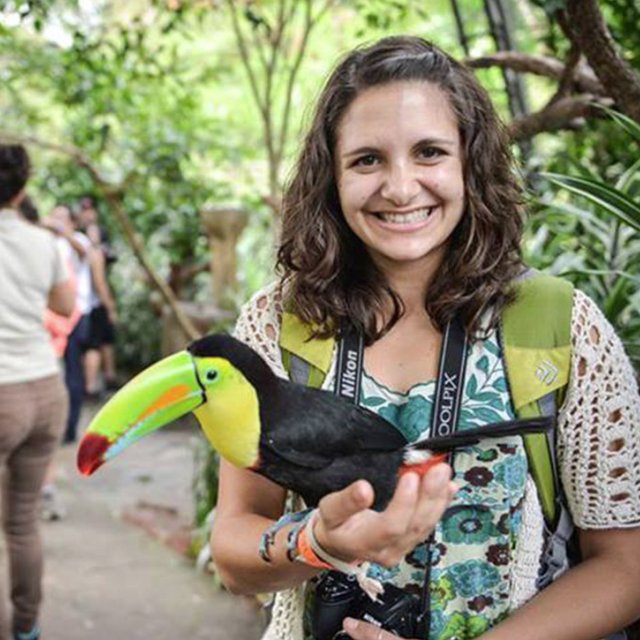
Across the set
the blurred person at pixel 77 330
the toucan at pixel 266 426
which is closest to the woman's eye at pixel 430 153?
the toucan at pixel 266 426

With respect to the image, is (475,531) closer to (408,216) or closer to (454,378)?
(454,378)

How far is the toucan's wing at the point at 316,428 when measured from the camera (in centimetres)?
136

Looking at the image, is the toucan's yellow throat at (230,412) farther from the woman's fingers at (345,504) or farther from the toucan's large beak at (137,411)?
the woman's fingers at (345,504)

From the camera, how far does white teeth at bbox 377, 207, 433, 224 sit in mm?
1479

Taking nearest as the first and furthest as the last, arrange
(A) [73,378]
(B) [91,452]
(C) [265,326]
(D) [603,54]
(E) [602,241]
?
(B) [91,452]
(C) [265,326]
(D) [603,54]
(E) [602,241]
(A) [73,378]

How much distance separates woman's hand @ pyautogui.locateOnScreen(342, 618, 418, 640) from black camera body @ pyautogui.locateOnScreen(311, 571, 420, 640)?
12 mm

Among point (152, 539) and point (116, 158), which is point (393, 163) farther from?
point (116, 158)

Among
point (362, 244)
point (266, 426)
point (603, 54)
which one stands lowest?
point (266, 426)

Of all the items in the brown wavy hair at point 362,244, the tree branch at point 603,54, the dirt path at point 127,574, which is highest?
the tree branch at point 603,54

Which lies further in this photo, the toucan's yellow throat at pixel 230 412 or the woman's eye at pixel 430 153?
the woman's eye at pixel 430 153

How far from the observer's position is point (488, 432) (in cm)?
138

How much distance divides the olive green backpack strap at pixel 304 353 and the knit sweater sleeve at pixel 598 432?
356 millimetres

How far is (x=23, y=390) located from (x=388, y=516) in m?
2.74

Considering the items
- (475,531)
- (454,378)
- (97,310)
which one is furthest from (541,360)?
(97,310)
